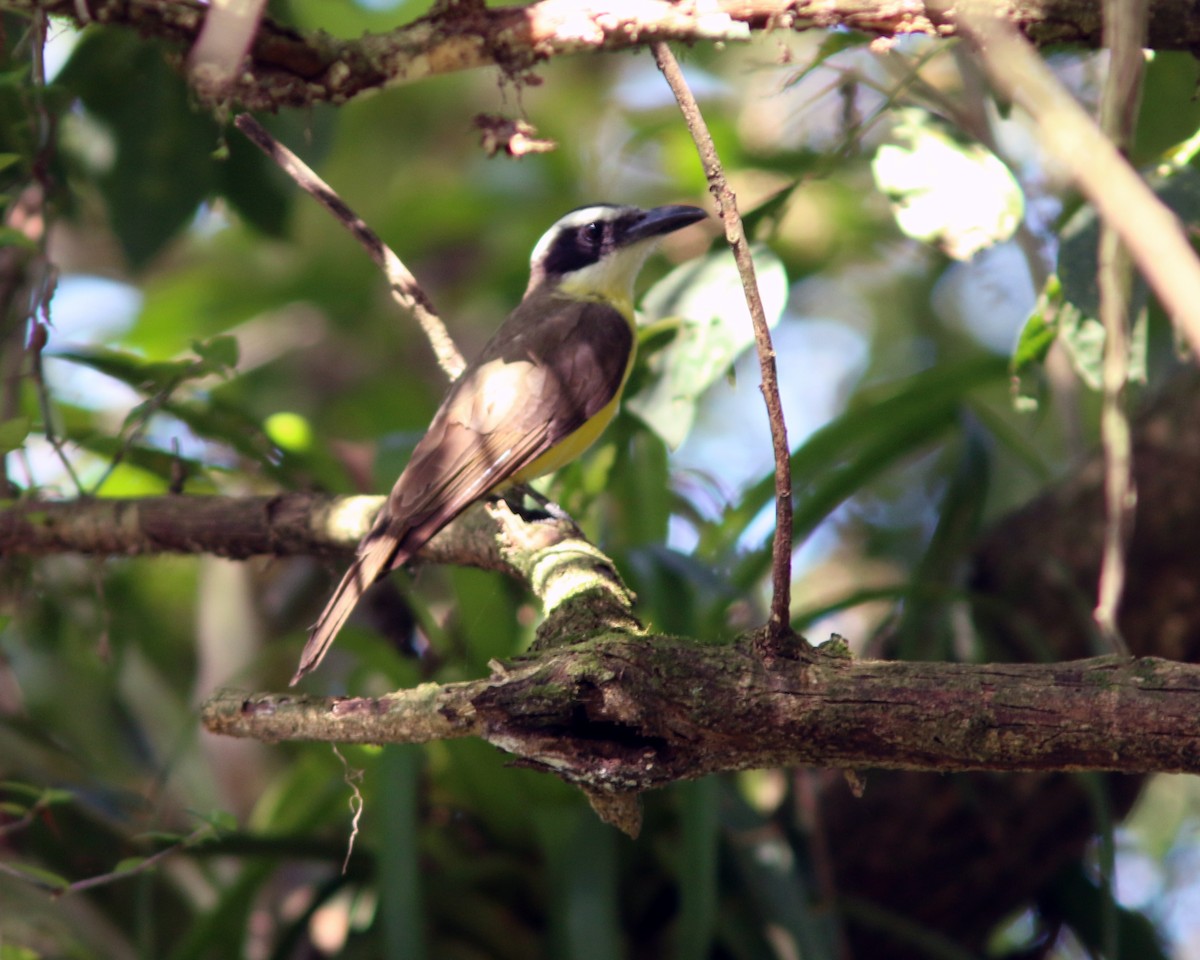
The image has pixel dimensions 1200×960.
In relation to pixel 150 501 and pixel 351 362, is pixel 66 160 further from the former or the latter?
pixel 351 362

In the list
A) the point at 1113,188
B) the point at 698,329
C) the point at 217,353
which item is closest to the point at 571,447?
the point at 698,329

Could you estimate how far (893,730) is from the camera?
178 cm

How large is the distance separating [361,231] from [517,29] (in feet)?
1.72

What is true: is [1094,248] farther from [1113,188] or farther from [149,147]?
[149,147]

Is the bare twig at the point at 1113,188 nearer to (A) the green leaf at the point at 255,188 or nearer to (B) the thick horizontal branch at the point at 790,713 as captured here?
(B) the thick horizontal branch at the point at 790,713

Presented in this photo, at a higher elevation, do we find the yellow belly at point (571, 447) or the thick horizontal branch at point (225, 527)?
the yellow belly at point (571, 447)

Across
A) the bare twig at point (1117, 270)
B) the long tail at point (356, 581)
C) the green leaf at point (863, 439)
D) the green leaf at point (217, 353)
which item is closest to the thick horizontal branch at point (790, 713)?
the bare twig at point (1117, 270)

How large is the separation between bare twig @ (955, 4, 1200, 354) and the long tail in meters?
1.81

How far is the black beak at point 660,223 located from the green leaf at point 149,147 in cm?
133

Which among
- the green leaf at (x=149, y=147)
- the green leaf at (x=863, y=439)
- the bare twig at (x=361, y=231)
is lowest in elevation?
the bare twig at (x=361, y=231)

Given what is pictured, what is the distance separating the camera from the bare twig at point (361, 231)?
2.58 m

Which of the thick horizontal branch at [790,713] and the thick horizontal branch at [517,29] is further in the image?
the thick horizontal branch at [517,29]

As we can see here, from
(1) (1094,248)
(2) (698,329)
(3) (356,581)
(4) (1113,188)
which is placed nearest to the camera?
(4) (1113,188)

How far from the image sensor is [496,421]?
3.28 meters
